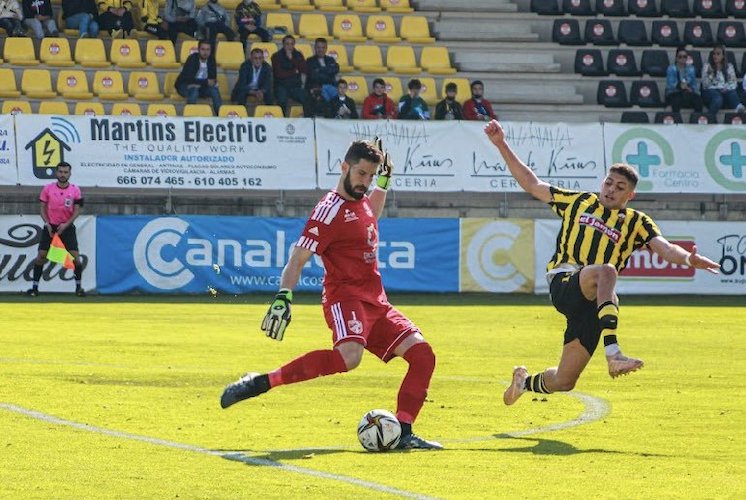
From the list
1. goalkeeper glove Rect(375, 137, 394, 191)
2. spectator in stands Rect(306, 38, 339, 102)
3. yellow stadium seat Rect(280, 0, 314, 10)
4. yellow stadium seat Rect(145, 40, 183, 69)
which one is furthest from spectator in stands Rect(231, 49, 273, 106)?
goalkeeper glove Rect(375, 137, 394, 191)

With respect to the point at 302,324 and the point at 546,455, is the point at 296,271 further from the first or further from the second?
the point at 302,324

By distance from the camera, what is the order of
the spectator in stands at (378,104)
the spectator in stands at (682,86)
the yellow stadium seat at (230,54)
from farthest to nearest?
the spectator in stands at (682,86) → the yellow stadium seat at (230,54) → the spectator in stands at (378,104)

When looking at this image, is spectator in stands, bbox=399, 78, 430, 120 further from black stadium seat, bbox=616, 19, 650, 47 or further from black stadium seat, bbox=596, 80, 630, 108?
black stadium seat, bbox=616, 19, 650, 47

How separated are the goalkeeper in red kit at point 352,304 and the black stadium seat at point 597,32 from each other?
24038 mm

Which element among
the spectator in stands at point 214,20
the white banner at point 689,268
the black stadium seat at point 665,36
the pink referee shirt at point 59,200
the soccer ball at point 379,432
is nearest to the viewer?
the soccer ball at point 379,432

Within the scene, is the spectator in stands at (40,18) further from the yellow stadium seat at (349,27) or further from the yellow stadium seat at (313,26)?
the yellow stadium seat at (349,27)

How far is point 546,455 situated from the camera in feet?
28.9

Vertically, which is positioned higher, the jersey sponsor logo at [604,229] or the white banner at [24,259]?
the jersey sponsor logo at [604,229]

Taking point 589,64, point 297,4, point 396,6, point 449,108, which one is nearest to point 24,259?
point 449,108

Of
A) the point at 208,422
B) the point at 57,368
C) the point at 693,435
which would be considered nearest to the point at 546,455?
the point at 693,435

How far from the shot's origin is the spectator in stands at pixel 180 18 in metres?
29.6

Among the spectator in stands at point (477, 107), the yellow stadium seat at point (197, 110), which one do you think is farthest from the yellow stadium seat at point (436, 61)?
the yellow stadium seat at point (197, 110)

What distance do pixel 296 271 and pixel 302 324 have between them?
35.3 ft

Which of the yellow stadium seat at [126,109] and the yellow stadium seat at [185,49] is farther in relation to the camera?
the yellow stadium seat at [185,49]
